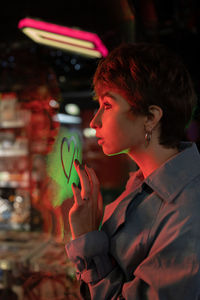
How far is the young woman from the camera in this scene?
76 cm

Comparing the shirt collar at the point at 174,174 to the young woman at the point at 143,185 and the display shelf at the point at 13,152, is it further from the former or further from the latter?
the display shelf at the point at 13,152

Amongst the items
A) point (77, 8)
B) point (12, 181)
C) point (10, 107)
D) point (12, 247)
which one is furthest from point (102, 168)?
point (77, 8)

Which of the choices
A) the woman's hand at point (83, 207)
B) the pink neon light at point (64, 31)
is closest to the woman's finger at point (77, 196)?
the woman's hand at point (83, 207)

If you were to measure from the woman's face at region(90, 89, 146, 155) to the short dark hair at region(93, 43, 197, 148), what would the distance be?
0.02 m

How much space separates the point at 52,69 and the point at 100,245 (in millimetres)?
2369

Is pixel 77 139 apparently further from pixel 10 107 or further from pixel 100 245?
pixel 10 107

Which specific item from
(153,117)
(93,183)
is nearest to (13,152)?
(93,183)

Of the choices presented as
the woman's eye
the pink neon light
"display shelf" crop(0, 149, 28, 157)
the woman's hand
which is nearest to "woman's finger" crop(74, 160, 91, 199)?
the woman's hand

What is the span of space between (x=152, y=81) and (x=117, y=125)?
18cm

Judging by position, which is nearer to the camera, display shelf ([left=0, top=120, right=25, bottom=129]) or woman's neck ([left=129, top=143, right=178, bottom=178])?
woman's neck ([left=129, top=143, right=178, bottom=178])

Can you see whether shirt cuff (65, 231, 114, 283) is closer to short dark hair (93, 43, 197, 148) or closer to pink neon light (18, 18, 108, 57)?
short dark hair (93, 43, 197, 148)

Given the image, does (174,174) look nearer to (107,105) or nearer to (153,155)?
(153,155)

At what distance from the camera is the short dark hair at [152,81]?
30.9 inches

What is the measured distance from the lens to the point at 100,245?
782 mm
